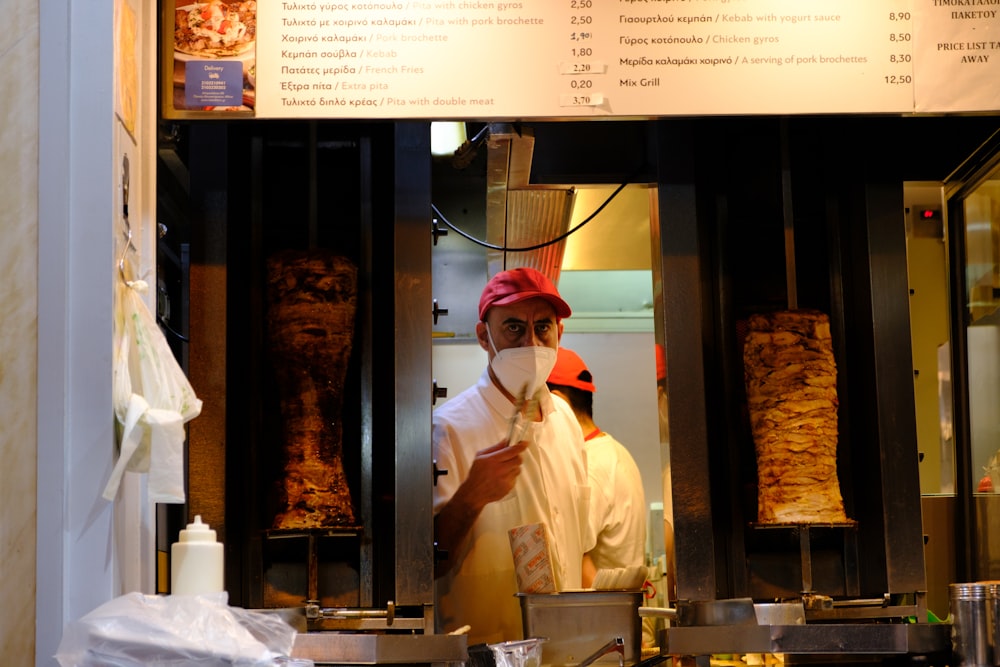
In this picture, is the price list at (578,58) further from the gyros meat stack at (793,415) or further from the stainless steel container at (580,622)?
the stainless steel container at (580,622)

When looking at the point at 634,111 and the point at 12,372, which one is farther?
the point at 634,111

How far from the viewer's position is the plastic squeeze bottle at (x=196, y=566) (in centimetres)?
211

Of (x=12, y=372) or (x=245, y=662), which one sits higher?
(x=12, y=372)

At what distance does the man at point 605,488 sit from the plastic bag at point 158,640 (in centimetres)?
290

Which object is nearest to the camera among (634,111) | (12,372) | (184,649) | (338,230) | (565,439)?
(184,649)

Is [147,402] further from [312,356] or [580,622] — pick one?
[580,622]

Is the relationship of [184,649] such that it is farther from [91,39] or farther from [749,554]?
[749,554]

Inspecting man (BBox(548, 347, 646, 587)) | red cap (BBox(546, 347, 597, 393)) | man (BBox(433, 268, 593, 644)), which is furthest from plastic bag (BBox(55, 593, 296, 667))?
red cap (BBox(546, 347, 597, 393))

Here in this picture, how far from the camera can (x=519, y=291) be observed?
14.6 feet

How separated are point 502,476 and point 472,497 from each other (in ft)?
0.49

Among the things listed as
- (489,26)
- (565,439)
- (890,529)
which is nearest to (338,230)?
(489,26)

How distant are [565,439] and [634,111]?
2.30 metres

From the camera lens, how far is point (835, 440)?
123 inches

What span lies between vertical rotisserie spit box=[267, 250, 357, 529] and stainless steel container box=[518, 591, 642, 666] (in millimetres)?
570
